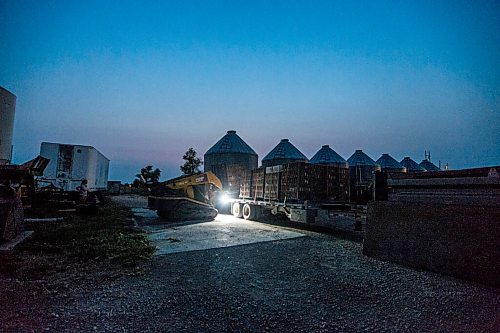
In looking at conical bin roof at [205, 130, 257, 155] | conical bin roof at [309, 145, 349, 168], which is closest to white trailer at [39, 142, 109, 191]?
conical bin roof at [205, 130, 257, 155]

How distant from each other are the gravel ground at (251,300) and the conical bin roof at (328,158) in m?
31.7

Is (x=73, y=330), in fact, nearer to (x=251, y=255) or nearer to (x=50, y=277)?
(x=50, y=277)

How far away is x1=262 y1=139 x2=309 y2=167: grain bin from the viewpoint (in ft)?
116

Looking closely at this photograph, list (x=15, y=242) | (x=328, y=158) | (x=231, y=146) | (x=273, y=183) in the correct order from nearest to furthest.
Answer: (x=15, y=242) → (x=273, y=183) → (x=231, y=146) → (x=328, y=158)

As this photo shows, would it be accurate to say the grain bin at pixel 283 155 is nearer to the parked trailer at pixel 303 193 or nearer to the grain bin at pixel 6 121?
the parked trailer at pixel 303 193

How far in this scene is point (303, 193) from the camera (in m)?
12.2

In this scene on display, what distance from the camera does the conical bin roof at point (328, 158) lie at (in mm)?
36722

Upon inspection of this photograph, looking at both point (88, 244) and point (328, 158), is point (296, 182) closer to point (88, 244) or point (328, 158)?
point (88, 244)

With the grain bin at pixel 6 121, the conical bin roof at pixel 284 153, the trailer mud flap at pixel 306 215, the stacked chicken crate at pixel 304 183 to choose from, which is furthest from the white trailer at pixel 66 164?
the conical bin roof at pixel 284 153

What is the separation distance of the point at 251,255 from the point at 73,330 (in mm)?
4296

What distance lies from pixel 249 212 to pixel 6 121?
51.7ft

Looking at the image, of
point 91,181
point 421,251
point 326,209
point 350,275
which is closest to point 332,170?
point 326,209

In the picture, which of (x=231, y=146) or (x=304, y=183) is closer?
(x=304, y=183)

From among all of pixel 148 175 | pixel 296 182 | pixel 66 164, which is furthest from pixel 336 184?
pixel 148 175
